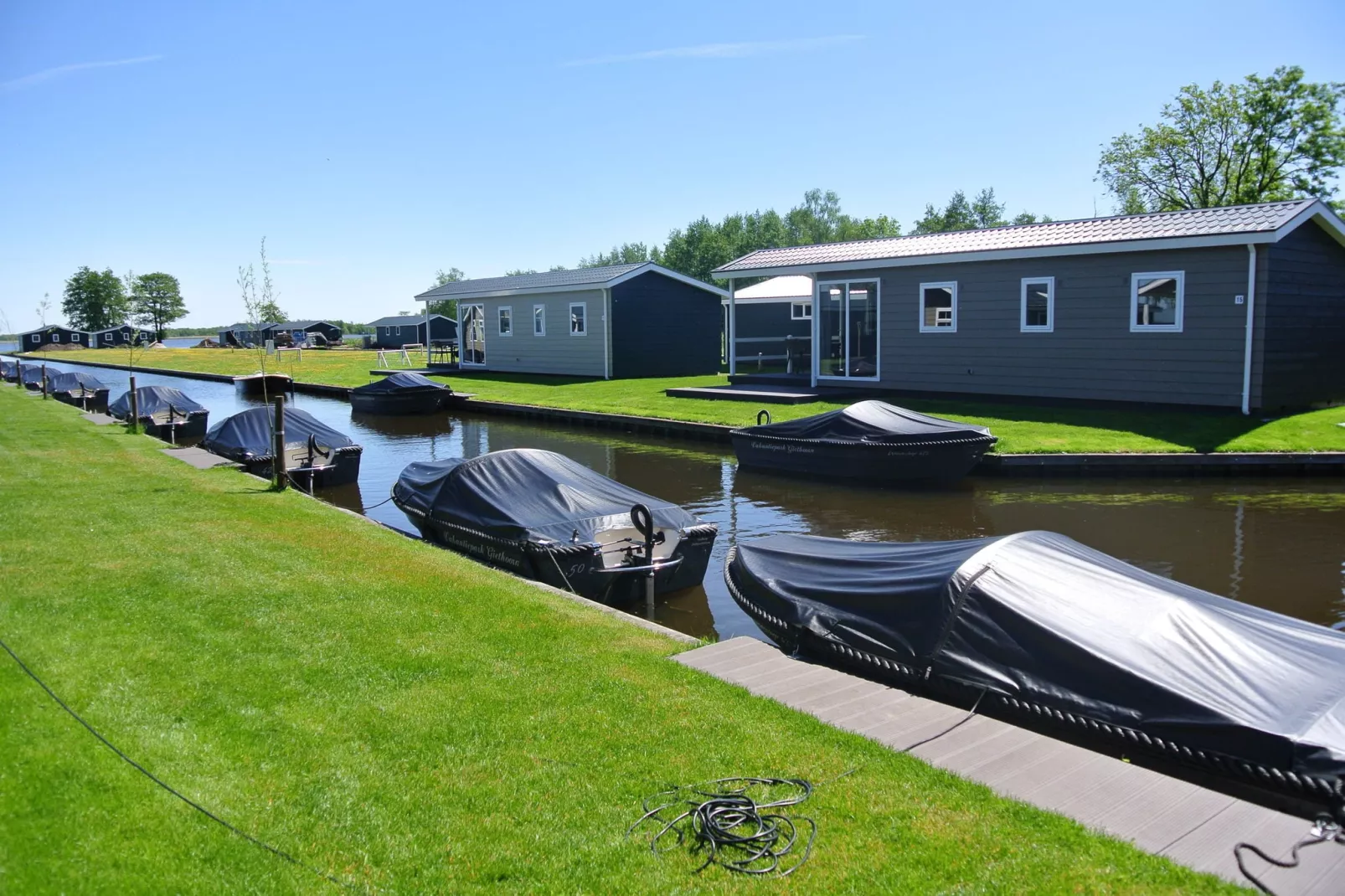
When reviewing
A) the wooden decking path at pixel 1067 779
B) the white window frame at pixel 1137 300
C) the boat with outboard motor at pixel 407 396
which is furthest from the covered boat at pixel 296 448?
the white window frame at pixel 1137 300

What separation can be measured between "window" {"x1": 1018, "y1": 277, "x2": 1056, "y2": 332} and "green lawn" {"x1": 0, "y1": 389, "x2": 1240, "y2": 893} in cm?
1657

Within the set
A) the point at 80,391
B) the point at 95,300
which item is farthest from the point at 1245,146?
the point at 95,300

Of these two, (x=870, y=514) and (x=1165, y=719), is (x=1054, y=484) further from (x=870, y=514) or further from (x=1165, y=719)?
(x=1165, y=719)

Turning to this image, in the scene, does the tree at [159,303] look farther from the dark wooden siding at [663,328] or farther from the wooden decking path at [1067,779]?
the wooden decking path at [1067,779]

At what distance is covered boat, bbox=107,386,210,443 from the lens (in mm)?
23641

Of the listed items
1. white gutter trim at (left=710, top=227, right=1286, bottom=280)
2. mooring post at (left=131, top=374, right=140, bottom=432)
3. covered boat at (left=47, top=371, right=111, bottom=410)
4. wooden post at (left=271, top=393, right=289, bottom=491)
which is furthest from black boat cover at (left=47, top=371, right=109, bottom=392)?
wooden post at (left=271, top=393, right=289, bottom=491)

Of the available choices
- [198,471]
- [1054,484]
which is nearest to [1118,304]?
[1054,484]

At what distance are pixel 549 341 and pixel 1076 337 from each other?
20.8 m

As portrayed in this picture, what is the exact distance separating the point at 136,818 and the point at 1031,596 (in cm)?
506

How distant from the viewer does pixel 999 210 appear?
271 ft

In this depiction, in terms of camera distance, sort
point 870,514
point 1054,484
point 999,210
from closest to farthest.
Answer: point 870,514 → point 1054,484 → point 999,210

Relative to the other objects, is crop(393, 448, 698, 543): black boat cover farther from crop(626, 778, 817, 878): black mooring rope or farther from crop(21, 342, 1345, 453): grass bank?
crop(21, 342, 1345, 453): grass bank

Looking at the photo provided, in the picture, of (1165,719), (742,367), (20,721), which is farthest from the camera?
(742,367)

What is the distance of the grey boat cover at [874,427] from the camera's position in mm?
16297
